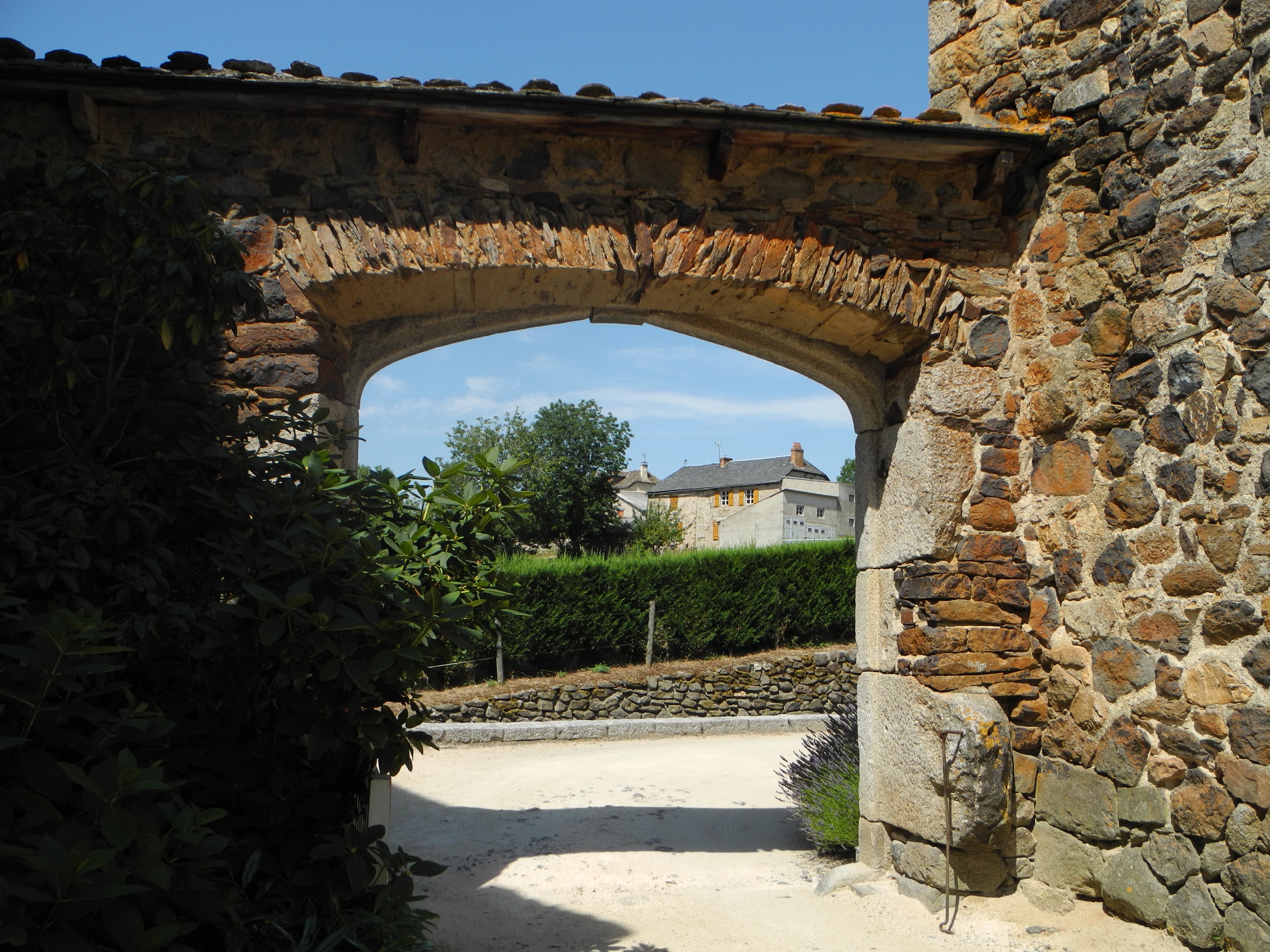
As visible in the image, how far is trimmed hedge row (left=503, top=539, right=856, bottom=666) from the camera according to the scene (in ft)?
41.9

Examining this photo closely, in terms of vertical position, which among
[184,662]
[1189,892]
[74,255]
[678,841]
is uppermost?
[74,255]

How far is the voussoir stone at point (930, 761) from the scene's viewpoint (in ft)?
12.9

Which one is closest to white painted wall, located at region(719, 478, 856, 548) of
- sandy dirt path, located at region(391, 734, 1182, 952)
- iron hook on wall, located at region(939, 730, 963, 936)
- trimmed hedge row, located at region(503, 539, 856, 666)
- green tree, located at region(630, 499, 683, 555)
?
green tree, located at region(630, 499, 683, 555)

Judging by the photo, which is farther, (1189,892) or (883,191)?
(883,191)

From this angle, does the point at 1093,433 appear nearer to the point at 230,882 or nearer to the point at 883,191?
the point at 883,191

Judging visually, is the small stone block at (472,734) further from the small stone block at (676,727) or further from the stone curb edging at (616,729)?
the small stone block at (676,727)

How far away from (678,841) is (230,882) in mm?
3586

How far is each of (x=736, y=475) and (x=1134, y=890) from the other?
33.1m

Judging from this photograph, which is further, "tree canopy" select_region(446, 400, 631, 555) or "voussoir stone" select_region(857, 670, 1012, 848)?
"tree canopy" select_region(446, 400, 631, 555)

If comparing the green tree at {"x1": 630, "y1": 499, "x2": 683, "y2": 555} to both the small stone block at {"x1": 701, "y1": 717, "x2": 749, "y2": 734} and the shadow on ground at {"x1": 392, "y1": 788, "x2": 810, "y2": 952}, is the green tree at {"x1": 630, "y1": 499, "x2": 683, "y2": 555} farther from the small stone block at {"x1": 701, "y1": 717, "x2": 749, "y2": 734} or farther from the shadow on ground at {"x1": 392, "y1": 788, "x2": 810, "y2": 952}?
the shadow on ground at {"x1": 392, "y1": 788, "x2": 810, "y2": 952}

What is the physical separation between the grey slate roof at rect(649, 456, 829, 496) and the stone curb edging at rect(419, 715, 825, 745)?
22.6 metres

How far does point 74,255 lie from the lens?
2.93 metres

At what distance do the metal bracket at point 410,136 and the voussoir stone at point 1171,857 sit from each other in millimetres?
4070

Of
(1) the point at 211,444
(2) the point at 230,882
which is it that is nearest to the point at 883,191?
(1) the point at 211,444
